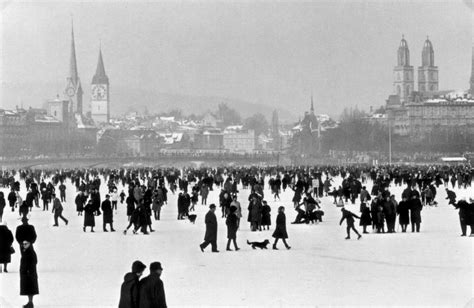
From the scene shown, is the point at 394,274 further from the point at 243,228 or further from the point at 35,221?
the point at 35,221

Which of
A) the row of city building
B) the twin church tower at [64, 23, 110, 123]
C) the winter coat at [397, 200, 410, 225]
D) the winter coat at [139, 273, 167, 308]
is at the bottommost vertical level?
the winter coat at [139, 273, 167, 308]

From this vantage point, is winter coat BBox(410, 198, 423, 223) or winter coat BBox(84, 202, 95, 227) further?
winter coat BBox(84, 202, 95, 227)

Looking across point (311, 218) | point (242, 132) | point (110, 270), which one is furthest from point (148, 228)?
point (242, 132)

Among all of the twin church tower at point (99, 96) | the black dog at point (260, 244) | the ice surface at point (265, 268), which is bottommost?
the ice surface at point (265, 268)

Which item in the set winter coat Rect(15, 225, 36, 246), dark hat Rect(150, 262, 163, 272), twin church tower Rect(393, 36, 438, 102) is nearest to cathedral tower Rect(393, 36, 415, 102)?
twin church tower Rect(393, 36, 438, 102)

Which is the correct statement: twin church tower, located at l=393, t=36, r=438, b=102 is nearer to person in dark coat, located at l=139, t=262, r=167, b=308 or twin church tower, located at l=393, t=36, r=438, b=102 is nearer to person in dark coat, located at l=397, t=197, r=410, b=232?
person in dark coat, located at l=397, t=197, r=410, b=232

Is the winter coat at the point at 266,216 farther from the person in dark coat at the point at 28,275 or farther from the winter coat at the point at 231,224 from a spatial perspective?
the person in dark coat at the point at 28,275

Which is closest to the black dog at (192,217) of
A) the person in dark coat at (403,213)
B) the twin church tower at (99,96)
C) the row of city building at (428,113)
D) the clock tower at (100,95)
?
the person in dark coat at (403,213)
